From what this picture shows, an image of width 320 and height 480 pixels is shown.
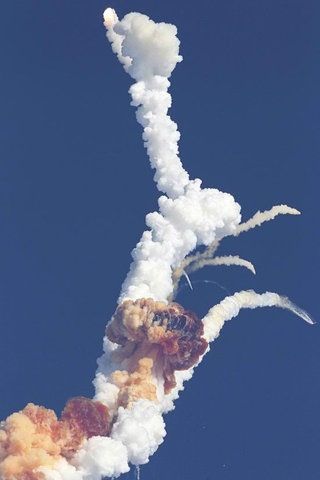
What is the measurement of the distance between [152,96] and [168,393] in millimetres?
37038

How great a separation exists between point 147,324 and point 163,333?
229 centimetres

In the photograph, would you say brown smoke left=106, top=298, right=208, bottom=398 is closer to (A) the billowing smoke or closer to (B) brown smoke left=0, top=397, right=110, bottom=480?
(A) the billowing smoke

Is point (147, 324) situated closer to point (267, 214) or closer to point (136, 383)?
point (136, 383)

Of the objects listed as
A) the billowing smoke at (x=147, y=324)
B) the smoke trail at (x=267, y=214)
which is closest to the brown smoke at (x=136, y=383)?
the billowing smoke at (x=147, y=324)

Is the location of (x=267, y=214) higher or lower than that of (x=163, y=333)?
higher

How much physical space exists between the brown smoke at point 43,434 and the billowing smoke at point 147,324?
0.12m

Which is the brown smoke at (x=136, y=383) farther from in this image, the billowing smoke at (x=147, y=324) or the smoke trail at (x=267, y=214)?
the smoke trail at (x=267, y=214)

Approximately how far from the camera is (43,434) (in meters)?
119

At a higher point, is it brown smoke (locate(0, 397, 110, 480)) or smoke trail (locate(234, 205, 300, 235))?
smoke trail (locate(234, 205, 300, 235))

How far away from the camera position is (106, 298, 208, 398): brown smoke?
127 metres

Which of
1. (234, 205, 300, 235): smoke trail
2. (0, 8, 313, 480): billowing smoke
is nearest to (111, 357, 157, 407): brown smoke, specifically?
(0, 8, 313, 480): billowing smoke

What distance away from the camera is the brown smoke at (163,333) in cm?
12656

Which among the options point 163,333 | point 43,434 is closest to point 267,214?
point 163,333

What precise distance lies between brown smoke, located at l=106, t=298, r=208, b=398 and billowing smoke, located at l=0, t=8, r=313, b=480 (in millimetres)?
124
